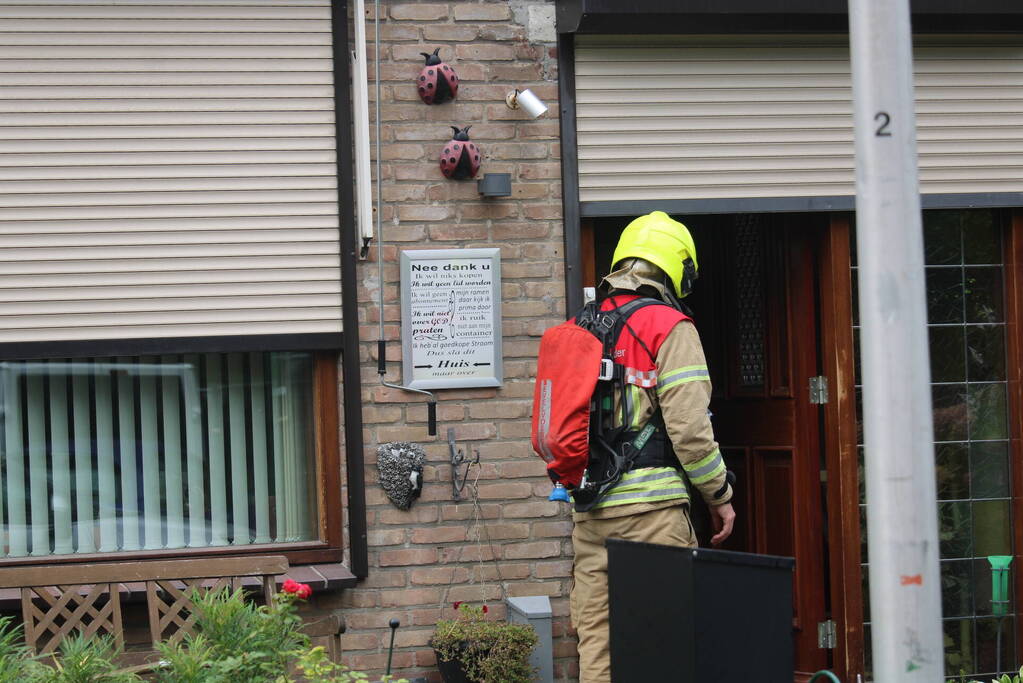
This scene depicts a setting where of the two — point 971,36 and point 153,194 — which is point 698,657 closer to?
point 153,194

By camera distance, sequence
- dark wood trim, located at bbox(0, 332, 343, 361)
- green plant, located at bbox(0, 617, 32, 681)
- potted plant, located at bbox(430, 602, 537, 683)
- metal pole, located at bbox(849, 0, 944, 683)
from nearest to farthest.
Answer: metal pole, located at bbox(849, 0, 944, 683), green plant, located at bbox(0, 617, 32, 681), potted plant, located at bbox(430, 602, 537, 683), dark wood trim, located at bbox(0, 332, 343, 361)

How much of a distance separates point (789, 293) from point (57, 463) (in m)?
3.67

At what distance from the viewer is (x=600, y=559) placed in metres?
4.86

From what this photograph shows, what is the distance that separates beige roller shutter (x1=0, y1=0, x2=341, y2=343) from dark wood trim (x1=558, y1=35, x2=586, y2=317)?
41.8 inches

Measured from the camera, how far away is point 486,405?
6055 millimetres

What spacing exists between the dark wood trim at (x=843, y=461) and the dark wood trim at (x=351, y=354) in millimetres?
2312

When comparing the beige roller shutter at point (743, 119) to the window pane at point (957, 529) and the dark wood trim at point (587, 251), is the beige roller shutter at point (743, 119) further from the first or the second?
the window pane at point (957, 529)

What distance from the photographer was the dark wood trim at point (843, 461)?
6406 mm

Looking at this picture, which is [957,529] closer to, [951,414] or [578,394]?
[951,414]

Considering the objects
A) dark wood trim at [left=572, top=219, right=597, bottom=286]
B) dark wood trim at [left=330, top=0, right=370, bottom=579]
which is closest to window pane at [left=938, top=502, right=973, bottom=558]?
dark wood trim at [left=572, top=219, right=597, bottom=286]

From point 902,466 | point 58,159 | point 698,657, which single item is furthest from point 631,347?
point 58,159

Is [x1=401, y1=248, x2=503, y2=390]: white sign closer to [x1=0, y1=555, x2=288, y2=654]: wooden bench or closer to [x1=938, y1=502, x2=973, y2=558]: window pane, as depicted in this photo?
[x1=0, y1=555, x2=288, y2=654]: wooden bench

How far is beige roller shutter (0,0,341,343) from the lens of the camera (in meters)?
5.77

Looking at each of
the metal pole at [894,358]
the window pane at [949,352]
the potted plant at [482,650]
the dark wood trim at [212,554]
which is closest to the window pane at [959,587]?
the window pane at [949,352]
